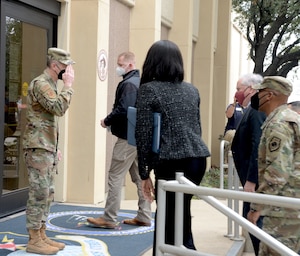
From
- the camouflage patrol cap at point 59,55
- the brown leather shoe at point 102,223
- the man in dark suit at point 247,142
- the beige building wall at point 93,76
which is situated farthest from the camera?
the beige building wall at point 93,76

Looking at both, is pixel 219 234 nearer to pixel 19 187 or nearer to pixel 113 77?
pixel 19 187

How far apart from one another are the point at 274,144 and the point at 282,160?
0.12 m

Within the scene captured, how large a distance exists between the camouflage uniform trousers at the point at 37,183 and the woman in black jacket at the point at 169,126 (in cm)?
123

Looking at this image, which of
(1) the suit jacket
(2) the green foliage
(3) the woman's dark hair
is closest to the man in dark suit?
(1) the suit jacket

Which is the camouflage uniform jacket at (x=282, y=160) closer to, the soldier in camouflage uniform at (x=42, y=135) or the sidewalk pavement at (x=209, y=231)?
the soldier in camouflage uniform at (x=42, y=135)

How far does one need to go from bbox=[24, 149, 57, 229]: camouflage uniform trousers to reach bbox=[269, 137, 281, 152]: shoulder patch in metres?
2.14

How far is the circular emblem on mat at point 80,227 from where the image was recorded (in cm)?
621

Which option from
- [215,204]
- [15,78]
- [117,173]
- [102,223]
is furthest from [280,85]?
[15,78]

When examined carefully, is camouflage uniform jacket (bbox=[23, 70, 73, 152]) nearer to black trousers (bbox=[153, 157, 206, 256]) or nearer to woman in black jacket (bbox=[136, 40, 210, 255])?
woman in black jacket (bbox=[136, 40, 210, 255])

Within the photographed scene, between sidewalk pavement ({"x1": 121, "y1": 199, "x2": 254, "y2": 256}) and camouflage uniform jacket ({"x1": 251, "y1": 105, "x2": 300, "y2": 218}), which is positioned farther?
sidewalk pavement ({"x1": 121, "y1": 199, "x2": 254, "y2": 256})

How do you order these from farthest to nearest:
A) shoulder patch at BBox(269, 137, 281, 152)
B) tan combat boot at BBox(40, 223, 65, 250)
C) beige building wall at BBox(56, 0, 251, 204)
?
1. beige building wall at BBox(56, 0, 251, 204)
2. tan combat boot at BBox(40, 223, 65, 250)
3. shoulder patch at BBox(269, 137, 281, 152)

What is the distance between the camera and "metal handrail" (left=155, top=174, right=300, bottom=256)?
2857 millimetres

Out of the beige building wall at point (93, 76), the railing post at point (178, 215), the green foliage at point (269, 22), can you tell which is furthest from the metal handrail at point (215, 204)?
the green foliage at point (269, 22)

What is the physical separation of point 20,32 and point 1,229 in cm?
244
